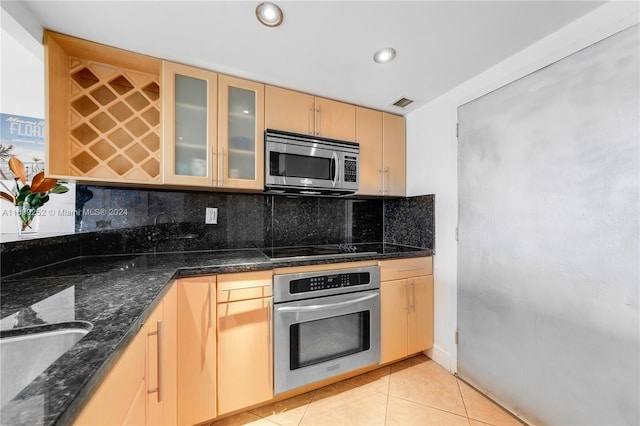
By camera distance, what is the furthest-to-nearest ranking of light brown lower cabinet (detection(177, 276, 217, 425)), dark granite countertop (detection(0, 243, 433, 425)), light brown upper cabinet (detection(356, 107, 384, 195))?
1. light brown upper cabinet (detection(356, 107, 384, 195))
2. light brown lower cabinet (detection(177, 276, 217, 425))
3. dark granite countertop (detection(0, 243, 433, 425))

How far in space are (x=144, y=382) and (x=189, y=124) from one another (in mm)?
1380

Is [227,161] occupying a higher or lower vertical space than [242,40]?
lower

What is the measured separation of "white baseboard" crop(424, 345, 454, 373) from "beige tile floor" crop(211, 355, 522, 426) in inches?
3.3

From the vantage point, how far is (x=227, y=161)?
164cm

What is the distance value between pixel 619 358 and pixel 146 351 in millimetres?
1934

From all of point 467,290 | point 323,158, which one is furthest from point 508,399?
point 323,158

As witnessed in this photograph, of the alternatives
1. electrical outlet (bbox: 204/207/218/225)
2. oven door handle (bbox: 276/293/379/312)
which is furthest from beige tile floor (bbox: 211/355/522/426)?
electrical outlet (bbox: 204/207/218/225)

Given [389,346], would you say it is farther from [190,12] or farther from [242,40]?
[190,12]

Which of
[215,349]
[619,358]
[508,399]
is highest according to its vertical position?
[619,358]

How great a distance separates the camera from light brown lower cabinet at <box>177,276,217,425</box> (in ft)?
4.05

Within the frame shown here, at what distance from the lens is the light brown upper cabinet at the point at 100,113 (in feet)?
4.27

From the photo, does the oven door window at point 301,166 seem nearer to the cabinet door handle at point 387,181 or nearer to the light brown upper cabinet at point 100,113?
the cabinet door handle at point 387,181

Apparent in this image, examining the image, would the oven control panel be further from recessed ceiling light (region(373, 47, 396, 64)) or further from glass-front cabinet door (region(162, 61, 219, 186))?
recessed ceiling light (region(373, 47, 396, 64))

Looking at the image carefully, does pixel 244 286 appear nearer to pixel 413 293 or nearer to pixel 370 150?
pixel 413 293
